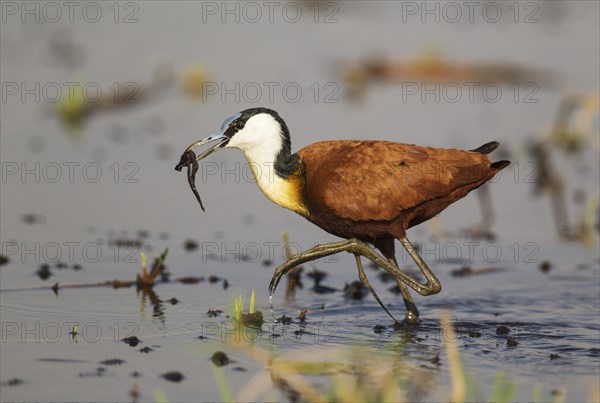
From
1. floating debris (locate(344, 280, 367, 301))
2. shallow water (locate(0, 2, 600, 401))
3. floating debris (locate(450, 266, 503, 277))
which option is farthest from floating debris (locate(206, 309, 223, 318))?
floating debris (locate(450, 266, 503, 277))

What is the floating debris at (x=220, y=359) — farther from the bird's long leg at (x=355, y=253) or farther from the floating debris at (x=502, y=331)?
the floating debris at (x=502, y=331)

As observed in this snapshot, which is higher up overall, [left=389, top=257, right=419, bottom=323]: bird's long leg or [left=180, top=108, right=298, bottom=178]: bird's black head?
[left=180, top=108, right=298, bottom=178]: bird's black head

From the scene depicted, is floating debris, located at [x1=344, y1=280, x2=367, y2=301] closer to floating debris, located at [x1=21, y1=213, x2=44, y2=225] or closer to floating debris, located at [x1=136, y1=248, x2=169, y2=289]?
floating debris, located at [x1=136, y1=248, x2=169, y2=289]

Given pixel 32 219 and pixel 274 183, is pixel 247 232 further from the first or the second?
pixel 274 183

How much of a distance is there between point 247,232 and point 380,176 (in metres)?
2.74

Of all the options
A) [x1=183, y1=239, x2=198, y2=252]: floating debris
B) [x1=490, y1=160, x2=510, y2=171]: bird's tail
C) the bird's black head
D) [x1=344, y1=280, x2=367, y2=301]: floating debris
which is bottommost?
[x1=344, y1=280, x2=367, y2=301]: floating debris

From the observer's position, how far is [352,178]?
27.1ft

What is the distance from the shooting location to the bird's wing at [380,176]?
26.9 ft

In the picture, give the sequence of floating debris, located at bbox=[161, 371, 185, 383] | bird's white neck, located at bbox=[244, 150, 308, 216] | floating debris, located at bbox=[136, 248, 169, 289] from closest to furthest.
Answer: floating debris, located at bbox=[161, 371, 185, 383] → bird's white neck, located at bbox=[244, 150, 308, 216] → floating debris, located at bbox=[136, 248, 169, 289]

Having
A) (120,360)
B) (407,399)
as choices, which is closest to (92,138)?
(120,360)

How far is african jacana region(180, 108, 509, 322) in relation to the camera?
8242mm

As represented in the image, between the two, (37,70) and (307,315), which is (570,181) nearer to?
(307,315)

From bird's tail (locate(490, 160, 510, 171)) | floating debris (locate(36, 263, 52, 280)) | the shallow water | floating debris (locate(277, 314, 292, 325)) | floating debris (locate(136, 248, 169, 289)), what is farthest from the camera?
floating debris (locate(36, 263, 52, 280))

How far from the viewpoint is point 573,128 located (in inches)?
549
